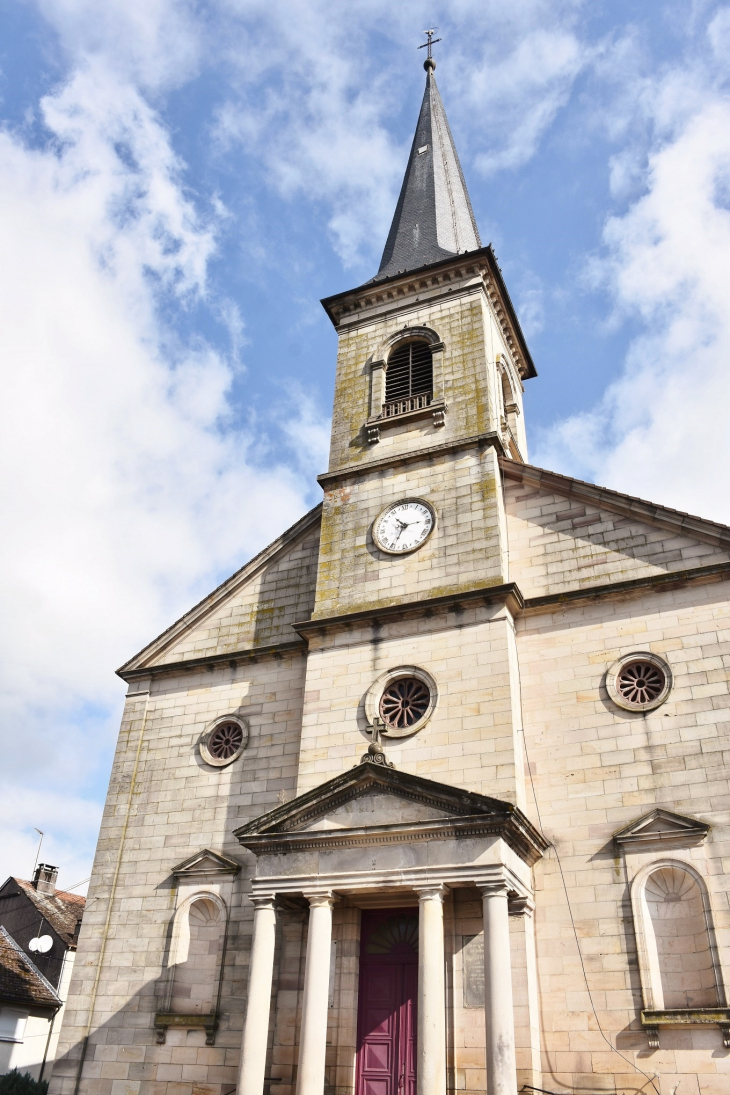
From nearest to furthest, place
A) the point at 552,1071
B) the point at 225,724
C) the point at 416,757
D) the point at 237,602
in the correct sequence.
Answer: the point at 552,1071
the point at 416,757
the point at 225,724
the point at 237,602

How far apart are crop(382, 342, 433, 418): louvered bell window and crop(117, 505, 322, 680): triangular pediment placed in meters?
2.92

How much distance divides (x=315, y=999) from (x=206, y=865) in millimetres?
4167

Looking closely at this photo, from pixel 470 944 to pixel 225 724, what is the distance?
6.69 m

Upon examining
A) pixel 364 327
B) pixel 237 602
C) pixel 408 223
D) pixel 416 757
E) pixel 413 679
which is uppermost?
pixel 408 223

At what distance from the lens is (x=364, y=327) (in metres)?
21.1

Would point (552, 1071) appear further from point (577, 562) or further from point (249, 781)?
point (577, 562)

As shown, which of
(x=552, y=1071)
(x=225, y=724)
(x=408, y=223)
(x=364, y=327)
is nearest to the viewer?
(x=552, y=1071)

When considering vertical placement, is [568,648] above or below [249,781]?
above

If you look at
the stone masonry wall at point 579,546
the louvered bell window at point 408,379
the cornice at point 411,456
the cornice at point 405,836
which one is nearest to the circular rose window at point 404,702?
the cornice at point 405,836

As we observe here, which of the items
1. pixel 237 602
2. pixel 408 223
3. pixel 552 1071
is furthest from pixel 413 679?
pixel 408 223

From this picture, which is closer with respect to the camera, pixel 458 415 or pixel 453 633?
pixel 453 633

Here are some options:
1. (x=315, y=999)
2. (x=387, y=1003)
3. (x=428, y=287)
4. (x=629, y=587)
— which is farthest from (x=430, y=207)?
(x=315, y=999)

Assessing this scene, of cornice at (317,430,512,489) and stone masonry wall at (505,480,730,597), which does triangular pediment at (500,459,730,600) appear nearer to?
stone masonry wall at (505,480,730,597)

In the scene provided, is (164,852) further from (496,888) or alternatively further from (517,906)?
(496,888)
